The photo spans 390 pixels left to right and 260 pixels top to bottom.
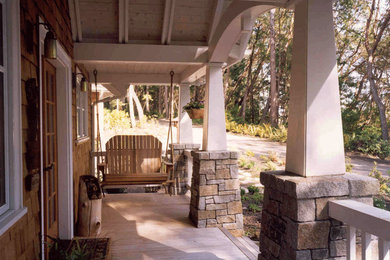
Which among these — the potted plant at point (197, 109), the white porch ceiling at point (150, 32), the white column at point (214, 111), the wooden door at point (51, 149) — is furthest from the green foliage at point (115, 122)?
the wooden door at point (51, 149)

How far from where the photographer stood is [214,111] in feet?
14.0

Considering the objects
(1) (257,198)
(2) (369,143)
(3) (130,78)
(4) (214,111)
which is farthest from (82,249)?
(2) (369,143)

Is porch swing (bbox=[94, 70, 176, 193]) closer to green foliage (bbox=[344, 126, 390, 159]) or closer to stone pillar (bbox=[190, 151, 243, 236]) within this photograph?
stone pillar (bbox=[190, 151, 243, 236])

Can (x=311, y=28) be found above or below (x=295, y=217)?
above

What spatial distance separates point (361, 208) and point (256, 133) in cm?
1233

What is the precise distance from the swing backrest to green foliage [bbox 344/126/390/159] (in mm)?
6752

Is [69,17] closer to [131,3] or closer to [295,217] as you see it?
[131,3]

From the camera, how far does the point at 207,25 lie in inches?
167

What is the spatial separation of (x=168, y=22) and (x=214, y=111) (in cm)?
126

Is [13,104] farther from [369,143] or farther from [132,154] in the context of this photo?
[369,143]

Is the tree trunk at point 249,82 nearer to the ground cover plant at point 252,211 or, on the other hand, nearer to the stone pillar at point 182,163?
the ground cover plant at point 252,211

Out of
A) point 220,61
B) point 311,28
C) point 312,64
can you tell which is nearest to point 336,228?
point 312,64

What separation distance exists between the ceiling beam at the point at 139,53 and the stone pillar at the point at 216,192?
1.28 metres

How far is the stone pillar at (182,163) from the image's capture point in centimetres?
595
